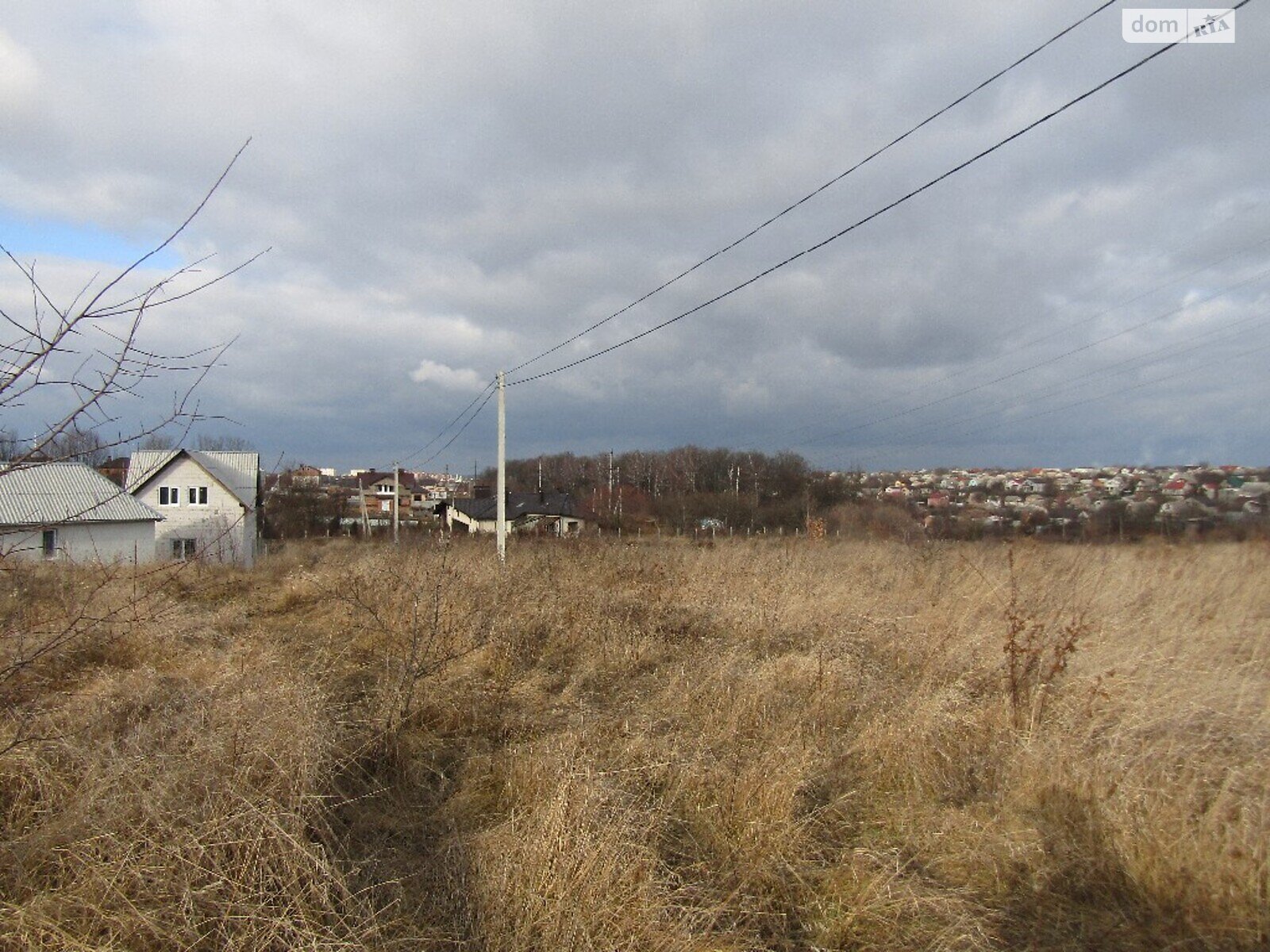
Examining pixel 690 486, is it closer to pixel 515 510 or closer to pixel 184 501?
pixel 515 510

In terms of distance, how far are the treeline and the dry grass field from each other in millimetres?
25663

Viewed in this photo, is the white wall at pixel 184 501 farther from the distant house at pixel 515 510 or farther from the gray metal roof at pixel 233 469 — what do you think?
the distant house at pixel 515 510

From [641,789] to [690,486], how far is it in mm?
49594

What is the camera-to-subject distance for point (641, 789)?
3617 millimetres

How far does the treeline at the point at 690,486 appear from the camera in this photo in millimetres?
36906

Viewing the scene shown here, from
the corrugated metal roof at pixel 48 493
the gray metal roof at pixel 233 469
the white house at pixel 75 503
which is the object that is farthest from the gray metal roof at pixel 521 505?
the corrugated metal roof at pixel 48 493

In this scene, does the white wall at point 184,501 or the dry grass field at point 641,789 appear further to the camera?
the white wall at point 184,501

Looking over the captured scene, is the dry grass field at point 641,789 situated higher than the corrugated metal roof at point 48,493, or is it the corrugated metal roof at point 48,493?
the corrugated metal roof at point 48,493

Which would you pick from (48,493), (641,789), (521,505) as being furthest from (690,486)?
(641,789)

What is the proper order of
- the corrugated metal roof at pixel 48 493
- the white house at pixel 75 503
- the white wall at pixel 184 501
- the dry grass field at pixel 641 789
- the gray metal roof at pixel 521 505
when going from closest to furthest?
the dry grass field at pixel 641 789
the white house at pixel 75 503
the corrugated metal roof at pixel 48 493
the white wall at pixel 184 501
the gray metal roof at pixel 521 505

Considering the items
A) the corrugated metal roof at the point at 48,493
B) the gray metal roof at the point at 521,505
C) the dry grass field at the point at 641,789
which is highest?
the corrugated metal roof at the point at 48,493

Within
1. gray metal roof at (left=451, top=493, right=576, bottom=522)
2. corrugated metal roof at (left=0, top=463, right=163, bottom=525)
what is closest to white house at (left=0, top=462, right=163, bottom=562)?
corrugated metal roof at (left=0, top=463, right=163, bottom=525)

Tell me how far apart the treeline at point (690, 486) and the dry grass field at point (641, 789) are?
25663mm

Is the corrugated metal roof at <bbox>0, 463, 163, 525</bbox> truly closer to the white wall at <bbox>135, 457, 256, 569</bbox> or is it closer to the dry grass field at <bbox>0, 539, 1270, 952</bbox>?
the white wall at <bbox>135, 457, 256, 569</bbox>
